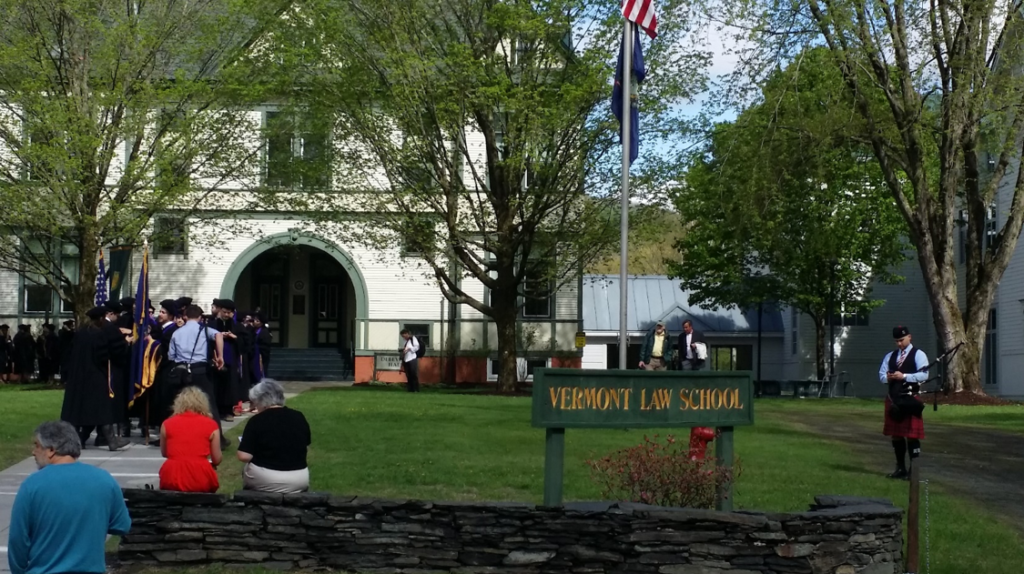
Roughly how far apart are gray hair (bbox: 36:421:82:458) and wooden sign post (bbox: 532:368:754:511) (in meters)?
4.26

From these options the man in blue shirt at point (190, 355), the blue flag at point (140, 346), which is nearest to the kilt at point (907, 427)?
the man in blue shirt at point (190, 355)

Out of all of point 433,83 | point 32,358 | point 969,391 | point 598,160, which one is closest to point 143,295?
point 433,83

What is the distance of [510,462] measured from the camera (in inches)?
630

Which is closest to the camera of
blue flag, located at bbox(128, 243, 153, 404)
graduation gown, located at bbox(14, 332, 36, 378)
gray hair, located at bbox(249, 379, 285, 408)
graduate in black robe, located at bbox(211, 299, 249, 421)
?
gray hair, located at bbox(249, 379, 285, 408)

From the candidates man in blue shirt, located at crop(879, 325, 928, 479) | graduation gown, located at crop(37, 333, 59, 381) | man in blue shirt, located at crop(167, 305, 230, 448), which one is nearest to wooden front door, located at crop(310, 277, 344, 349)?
graduation gown, located at crop(37, 333, 59, 381)

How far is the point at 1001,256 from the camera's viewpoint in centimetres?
3309

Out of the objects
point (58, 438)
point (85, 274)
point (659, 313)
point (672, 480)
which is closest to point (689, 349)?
point (672, 480)

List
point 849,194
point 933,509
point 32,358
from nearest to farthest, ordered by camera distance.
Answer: point 933,509 → point 32,358 → point 849,194

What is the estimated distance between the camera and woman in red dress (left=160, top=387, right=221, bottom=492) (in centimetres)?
1048

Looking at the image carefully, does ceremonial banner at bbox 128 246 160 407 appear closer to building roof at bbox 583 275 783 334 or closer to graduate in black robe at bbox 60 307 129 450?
graduate in black robe at bbox 60 307 129 450

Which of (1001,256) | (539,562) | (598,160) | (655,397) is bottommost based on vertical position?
(539,562)

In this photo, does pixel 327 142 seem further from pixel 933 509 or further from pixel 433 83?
pixel 933 509

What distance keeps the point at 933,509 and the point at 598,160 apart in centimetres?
2162

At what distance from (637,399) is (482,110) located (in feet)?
74.0
